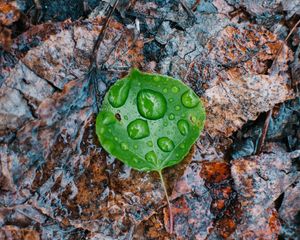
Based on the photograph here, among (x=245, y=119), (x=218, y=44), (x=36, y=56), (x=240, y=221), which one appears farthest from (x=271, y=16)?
(x=36, y=56)

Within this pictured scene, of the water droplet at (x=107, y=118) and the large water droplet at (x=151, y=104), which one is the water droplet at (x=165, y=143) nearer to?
the large water droplet at (x=151, y=104)

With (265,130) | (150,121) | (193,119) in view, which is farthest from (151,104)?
(265,130)

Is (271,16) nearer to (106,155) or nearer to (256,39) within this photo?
(256,39)

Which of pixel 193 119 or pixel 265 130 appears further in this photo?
pixel 265 130

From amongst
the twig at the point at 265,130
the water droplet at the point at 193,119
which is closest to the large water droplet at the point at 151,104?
the water droplet at the point at 193,119

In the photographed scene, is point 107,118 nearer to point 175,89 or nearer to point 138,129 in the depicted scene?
point 138,129

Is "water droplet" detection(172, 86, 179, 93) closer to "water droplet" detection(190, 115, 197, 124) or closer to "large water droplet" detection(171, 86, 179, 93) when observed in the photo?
"large water droplet" detection(171, 86, 179, 93)
